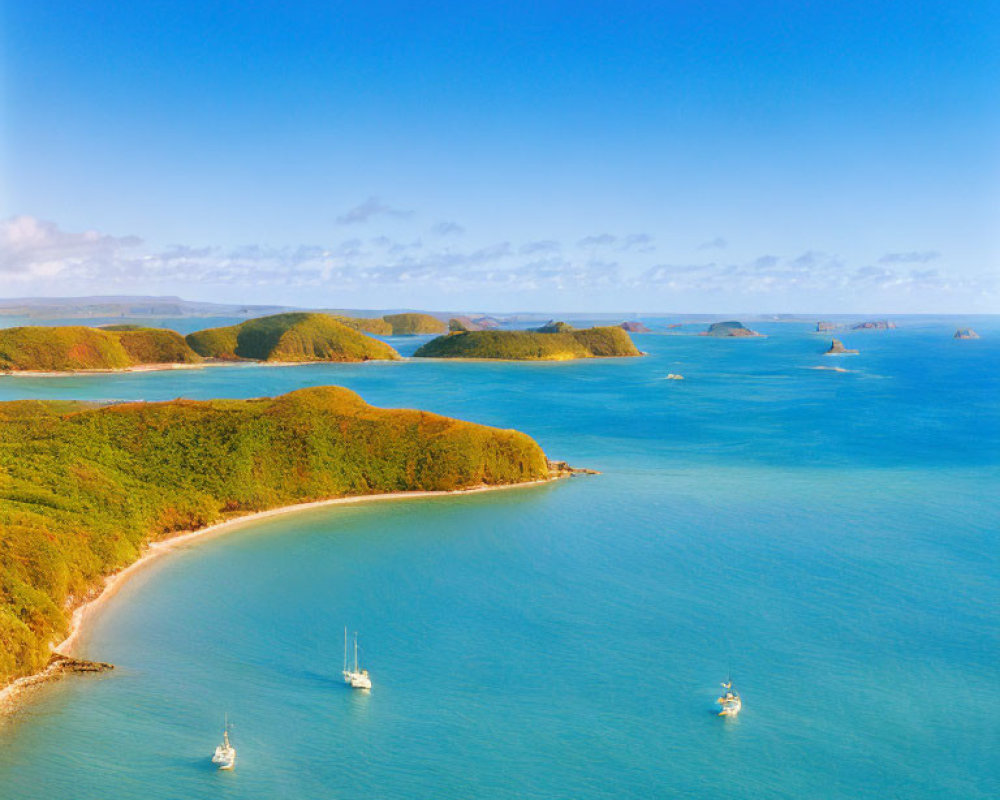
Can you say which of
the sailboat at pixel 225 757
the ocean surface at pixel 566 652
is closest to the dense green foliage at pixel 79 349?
the ocean surface at pixel 566 652

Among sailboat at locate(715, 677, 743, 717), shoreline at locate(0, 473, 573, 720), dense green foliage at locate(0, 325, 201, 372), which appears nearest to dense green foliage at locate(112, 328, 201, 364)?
dense green foliage at locate(0, 325, 201, 372)

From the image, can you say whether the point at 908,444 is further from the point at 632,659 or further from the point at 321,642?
the point at 321,642

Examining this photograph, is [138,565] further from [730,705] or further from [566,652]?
[730,705]

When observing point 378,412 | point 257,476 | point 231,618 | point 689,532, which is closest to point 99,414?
point 257,476

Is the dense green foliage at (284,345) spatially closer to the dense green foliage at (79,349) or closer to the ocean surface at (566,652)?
the dense green foliage at (79,349)

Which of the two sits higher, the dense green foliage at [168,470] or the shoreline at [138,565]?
the dense green foliage at [168,470]

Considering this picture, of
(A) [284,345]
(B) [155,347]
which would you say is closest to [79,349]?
(B) [155,347]

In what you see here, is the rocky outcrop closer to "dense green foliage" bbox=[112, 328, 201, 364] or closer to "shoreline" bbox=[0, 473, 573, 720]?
"shoreline" bbox=[0, 473, 573, 720]
